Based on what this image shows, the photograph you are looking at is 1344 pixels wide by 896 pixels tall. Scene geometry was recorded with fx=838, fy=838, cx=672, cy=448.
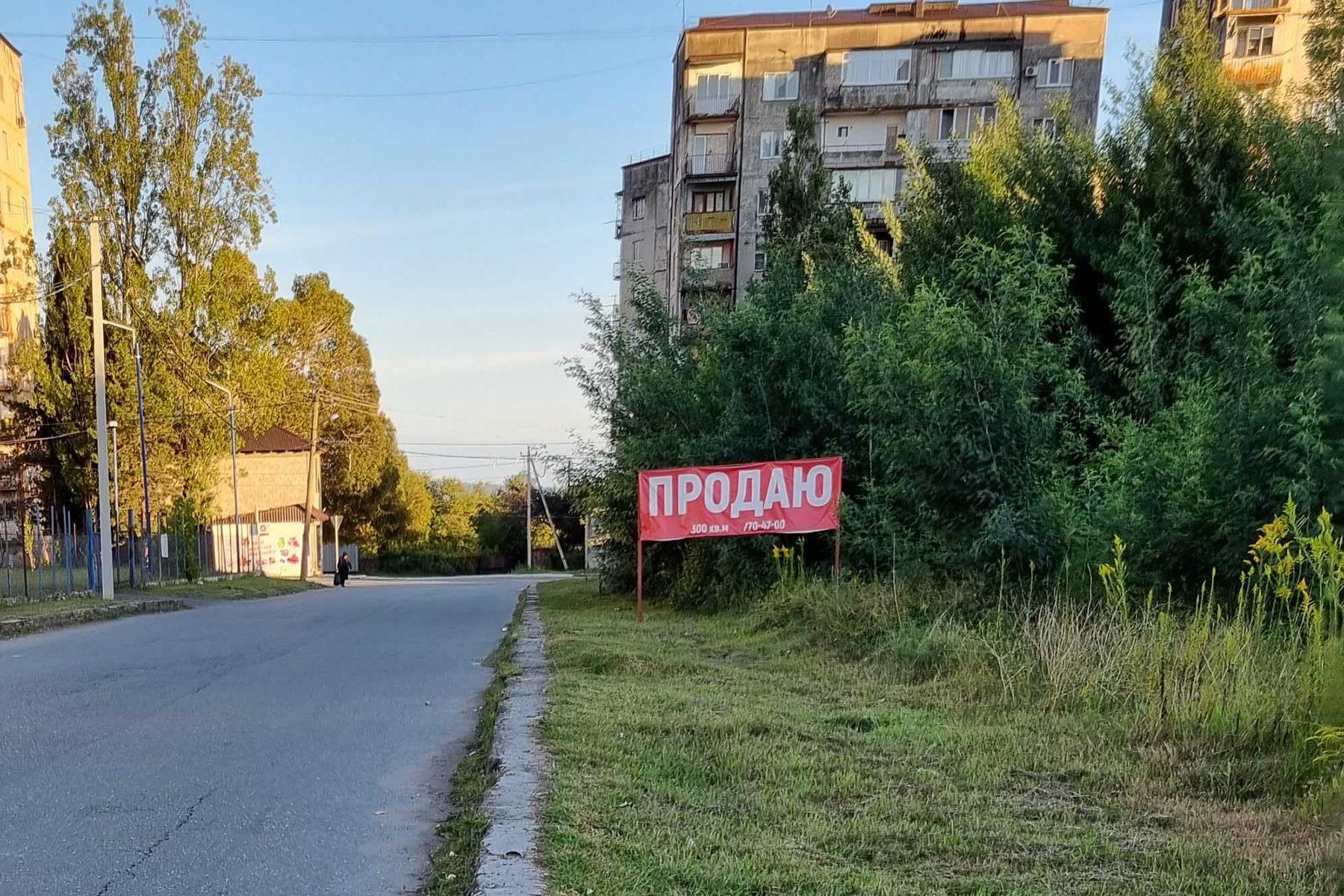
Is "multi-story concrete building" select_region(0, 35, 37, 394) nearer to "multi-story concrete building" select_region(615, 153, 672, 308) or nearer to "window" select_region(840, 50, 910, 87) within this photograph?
"multi-story concrete building" select_region(615, 153, 672, 308)

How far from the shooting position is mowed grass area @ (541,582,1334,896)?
2.97 meters

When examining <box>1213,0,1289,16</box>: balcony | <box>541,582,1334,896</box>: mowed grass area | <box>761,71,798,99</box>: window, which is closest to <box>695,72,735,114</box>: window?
<box>761,71,798,99</box>: window

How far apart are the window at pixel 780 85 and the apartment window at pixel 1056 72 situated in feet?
34.2

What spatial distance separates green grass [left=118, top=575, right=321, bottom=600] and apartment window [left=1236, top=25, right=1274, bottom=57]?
4320 cm

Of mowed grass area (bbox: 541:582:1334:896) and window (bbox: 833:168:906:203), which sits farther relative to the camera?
window (bbox: 833:168:906:203)

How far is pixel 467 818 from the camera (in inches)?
148

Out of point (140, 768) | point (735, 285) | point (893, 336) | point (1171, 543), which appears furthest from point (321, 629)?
point (735, 285)

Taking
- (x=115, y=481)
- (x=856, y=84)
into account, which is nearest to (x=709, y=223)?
(x=856, y=84)

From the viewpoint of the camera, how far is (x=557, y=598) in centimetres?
1752

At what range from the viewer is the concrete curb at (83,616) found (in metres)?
12.4

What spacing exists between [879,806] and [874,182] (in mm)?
37165

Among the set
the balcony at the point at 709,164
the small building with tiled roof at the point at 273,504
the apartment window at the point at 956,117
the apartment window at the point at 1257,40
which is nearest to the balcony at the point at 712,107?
the balcony at the point at 709,164

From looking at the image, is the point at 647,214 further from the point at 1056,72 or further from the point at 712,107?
the point at 1056,72

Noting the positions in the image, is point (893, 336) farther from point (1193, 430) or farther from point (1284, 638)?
point (1284, 638)
